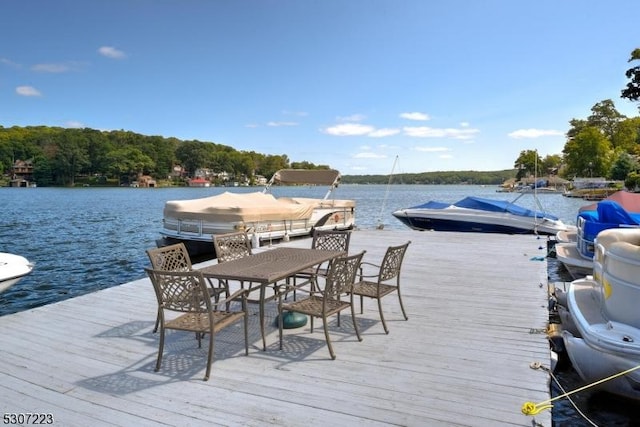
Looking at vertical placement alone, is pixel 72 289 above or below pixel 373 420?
below

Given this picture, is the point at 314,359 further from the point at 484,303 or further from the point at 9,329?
the point at 9,329

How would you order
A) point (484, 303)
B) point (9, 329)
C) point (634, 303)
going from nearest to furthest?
point (634, 303) < point (9, 329) < point (484, 303)

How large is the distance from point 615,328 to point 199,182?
106188 mm

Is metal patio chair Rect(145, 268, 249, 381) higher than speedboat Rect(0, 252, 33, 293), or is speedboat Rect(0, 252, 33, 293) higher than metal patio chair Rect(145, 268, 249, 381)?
metal patio chair Rect(145, 268, 249, 381)

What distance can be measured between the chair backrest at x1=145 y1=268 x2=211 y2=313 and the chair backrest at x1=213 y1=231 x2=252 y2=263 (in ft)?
5.70

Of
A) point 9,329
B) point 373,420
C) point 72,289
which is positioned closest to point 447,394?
point 373,420

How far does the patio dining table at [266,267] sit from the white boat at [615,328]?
256cm

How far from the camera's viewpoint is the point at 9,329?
425 centimetres

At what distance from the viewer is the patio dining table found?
11.6ft

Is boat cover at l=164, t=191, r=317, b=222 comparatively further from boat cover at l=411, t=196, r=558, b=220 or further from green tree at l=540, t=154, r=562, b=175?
green tree at l=540, t=154, r=562, b=175

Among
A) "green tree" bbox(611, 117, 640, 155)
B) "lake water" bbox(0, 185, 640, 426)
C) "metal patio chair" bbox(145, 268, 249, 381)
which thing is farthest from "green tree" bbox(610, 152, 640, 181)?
"metal patio chair" bbox(145, 268, 249, 381)

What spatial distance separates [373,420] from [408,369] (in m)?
0.83

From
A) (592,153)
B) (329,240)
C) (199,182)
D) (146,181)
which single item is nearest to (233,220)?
(329,240)

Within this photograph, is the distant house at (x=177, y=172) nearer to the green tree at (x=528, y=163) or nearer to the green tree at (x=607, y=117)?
the green tree at (x=528, y=163)
